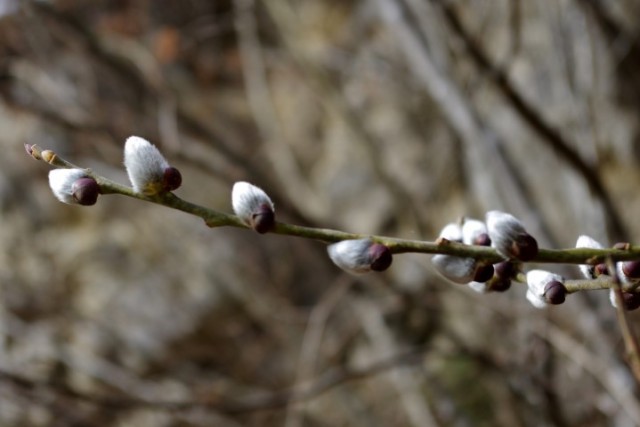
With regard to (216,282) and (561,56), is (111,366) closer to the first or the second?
(216,282)

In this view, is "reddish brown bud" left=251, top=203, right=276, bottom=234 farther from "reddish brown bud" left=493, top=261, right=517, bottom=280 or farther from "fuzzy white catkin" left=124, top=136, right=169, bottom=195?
"reddish brown bud" left=493, top=261, right=517, bottom=280

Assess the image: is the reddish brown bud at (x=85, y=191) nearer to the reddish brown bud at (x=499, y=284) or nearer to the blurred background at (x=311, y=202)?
the reddish brown bud at (x=499, y=284)

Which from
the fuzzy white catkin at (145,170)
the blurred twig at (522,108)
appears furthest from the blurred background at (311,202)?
the fuzzy white catkin at (145,170)

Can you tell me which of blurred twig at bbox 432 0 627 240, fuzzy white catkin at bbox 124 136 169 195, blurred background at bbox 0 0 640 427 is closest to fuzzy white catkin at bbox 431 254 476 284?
fuzzy white catkin at bbox 124 136 169 195

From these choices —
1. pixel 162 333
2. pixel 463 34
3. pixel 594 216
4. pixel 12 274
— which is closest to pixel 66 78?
pixel 12 274

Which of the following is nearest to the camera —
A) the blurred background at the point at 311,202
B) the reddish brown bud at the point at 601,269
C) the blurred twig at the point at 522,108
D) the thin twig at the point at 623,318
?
the thin twig at the point at 623,318

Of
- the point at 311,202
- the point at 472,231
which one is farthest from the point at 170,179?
the point at 311,202
